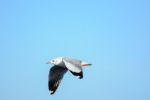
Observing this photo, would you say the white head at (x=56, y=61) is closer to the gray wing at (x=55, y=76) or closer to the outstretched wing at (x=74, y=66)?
the outstretched wing at (x=74, y=66)

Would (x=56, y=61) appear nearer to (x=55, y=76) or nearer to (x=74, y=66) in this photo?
(x=55, y=76)

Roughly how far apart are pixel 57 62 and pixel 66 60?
15.6 inches

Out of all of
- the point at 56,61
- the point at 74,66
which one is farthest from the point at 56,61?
the point at 74,66

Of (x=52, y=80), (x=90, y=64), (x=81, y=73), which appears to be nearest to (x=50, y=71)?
(x=52, y=80)

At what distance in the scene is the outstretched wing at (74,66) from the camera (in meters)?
9.39

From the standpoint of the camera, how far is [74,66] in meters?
10.5

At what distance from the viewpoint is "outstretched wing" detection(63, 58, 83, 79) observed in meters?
9.39

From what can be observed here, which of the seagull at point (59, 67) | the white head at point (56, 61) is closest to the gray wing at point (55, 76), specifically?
the seagull at point (59, 67)

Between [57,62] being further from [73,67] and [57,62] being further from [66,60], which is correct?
[73,67]

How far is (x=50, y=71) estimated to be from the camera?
1262cm

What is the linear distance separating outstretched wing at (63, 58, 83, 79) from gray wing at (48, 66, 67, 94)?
0.72 meters

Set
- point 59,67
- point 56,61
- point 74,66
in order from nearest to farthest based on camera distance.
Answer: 1. point 74,66
2. point 56,61
3. point 59,67

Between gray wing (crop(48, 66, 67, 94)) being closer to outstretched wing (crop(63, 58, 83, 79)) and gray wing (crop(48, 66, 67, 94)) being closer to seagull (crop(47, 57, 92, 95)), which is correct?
seagull (crop(47, 57, 92, 95))

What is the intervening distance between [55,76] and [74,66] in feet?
6.14
